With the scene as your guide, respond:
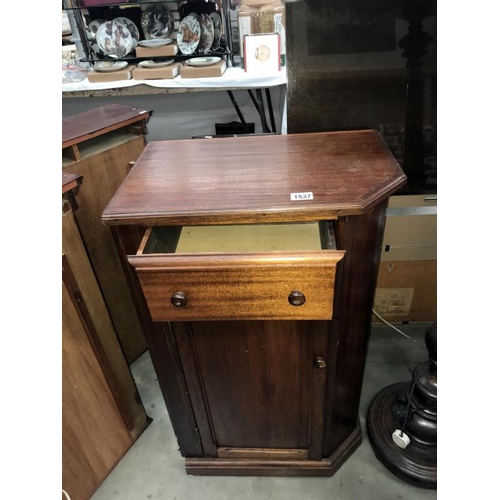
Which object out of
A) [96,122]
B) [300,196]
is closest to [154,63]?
[96,122]

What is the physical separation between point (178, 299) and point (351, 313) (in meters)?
0.36

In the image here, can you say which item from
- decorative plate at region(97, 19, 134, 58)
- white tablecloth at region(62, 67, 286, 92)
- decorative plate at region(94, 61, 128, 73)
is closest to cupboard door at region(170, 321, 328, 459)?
white tablecloth at region(62, 67, 286, 92)

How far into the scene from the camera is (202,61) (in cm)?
157

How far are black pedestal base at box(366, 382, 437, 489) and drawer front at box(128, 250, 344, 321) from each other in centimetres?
64

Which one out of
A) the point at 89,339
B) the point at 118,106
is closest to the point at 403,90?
the point at 118,106

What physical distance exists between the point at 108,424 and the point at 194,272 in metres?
0.68

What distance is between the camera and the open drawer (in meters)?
0.62

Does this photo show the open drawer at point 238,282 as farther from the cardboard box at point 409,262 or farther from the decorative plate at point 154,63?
the decorative plate at point 154,63

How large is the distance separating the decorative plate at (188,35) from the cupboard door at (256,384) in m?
1.26

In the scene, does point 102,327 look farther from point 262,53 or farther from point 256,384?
point 262,53

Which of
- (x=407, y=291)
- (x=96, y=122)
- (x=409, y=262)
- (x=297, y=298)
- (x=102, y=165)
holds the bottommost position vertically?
(x=407, y=291)

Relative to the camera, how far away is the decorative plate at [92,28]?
1.66 meters

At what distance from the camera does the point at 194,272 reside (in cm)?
64
